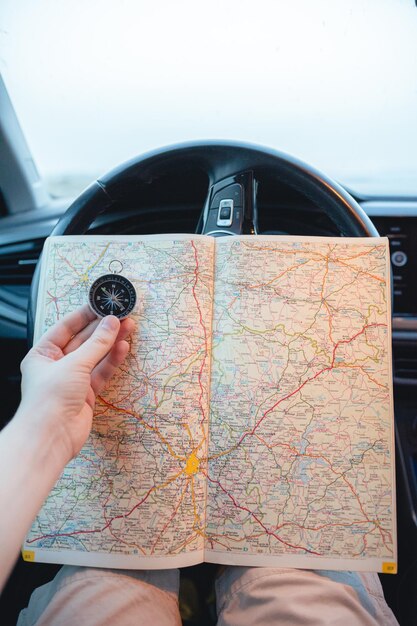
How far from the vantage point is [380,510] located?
79 cm

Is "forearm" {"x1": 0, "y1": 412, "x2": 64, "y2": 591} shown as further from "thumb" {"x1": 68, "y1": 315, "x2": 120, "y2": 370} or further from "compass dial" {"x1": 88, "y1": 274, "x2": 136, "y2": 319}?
"compass dial" {"x1": 88, "y1": 274, "x2": 136, "y2": 319}

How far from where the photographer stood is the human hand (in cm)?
70

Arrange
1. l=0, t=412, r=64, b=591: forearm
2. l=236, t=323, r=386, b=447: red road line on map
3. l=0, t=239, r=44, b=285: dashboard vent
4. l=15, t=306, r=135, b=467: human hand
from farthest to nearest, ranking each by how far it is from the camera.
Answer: l=0, t=239, r=44, b=285: dashboard vent → l=236, t=323, r=386, b=447: red road line on map → l=15, t=306, r=135, b=467: human hand → l=0, t=412, r=64, b=591: forearm

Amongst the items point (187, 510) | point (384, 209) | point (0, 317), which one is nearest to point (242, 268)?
point (187, 510)

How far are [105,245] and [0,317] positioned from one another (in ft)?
1.78

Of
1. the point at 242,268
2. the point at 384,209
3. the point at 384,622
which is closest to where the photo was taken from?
the point at 384,622

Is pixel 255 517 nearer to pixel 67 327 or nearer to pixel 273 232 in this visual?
pixel 67 327

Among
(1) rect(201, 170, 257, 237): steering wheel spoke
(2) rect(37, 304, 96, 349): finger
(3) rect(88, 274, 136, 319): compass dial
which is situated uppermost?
(1) rect(201, 170, 257, 237): steering wheel spoke

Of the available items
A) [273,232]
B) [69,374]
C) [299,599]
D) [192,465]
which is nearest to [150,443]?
[192,465]

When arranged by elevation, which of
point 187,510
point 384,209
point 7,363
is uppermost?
point 384,209

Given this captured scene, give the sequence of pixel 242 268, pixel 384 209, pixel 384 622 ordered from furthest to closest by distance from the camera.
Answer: pixel 384 209, pixel 242 268, pixel 384 622

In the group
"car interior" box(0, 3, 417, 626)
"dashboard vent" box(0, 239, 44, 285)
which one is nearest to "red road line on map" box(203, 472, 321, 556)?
"car interior" box(0, 3, 417, 626)

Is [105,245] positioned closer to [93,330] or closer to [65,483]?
[93,330]

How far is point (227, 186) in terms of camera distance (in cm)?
92
